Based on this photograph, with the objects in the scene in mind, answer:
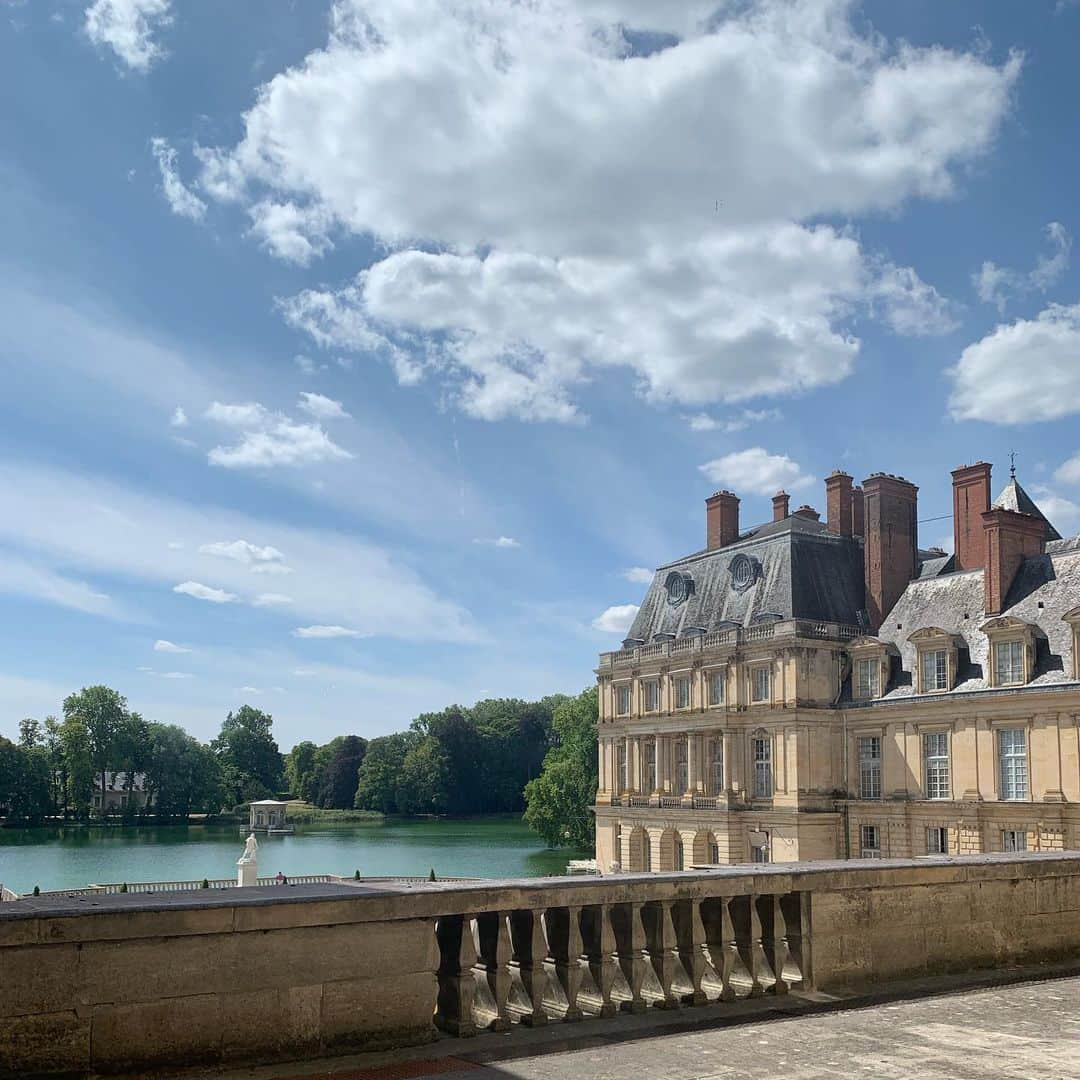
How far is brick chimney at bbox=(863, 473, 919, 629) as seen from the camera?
154 feet

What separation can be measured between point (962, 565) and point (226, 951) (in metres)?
41.6

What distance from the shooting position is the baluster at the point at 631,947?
8.02m

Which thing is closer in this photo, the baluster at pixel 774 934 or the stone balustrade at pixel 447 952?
the stone balustrade at pixel 447 952

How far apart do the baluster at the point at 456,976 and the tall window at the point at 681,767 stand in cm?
4355

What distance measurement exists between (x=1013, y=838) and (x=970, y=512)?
12209mm

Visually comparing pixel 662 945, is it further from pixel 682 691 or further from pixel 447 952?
pixel 682 691

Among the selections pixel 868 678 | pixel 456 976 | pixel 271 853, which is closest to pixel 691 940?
pixel 456 976

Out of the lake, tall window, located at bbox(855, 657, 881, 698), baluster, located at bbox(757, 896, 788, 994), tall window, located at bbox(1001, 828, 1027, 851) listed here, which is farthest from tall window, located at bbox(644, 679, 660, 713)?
baluster, located at bbox(757, 896, 788, 994)

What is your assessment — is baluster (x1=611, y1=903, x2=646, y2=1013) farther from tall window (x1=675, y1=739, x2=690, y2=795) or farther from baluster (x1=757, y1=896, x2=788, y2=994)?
tall window (x1=675, y1=739, x2=690, y2=795)

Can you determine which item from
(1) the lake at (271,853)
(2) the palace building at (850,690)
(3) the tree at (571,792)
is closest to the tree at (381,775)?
(1) the lake at (271,853)

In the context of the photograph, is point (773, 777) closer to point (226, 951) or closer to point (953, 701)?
point (953, 701)

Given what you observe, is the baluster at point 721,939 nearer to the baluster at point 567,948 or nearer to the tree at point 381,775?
the baluster at point 567,948

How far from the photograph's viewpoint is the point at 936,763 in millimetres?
40719

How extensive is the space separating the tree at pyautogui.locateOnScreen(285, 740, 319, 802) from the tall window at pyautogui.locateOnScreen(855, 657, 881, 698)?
356 ft
